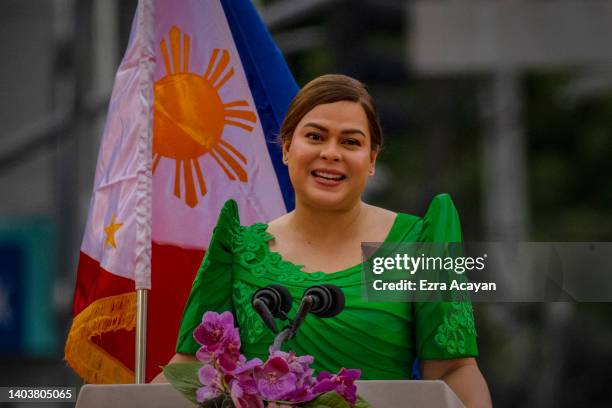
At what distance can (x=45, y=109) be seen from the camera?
1789 cm

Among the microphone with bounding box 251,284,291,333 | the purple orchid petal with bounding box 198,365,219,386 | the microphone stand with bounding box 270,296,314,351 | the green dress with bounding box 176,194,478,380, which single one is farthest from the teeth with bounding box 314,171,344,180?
the purple orchid petal with bounding box 198,365,219,386

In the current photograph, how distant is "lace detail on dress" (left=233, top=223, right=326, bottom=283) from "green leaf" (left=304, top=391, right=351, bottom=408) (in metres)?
1.00

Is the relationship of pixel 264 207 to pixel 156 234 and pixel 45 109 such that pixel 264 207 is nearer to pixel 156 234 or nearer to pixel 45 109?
pixel 156 234

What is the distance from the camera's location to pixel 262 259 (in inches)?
165

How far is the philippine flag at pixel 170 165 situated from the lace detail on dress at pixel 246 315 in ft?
2.29

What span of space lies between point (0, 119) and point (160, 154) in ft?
43.1

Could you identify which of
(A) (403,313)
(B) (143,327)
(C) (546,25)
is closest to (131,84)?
(B) (143,327)

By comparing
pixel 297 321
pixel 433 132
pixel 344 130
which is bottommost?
pixel 297 321

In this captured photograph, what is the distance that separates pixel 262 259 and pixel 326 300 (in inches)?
30.6

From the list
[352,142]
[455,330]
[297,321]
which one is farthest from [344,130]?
[297,321]

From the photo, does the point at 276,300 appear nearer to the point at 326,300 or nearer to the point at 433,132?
the point at 326,300

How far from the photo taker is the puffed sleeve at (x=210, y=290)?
4168 millimetres

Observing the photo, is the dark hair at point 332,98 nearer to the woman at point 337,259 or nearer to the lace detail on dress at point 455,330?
the woman at point 337,259

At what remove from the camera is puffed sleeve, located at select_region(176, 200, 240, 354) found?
Answer: 4.17 m
